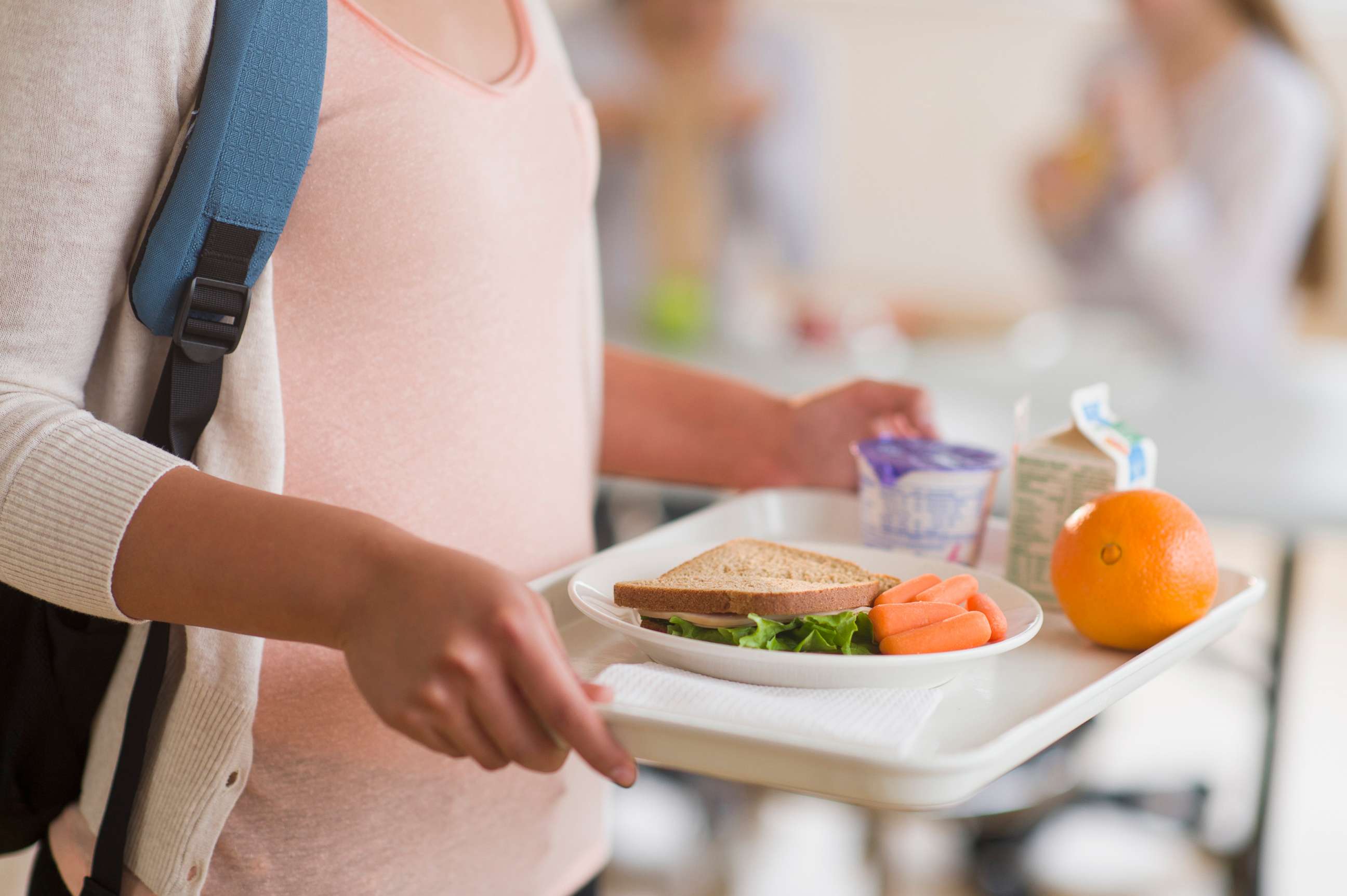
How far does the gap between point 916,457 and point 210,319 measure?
20.2 inches

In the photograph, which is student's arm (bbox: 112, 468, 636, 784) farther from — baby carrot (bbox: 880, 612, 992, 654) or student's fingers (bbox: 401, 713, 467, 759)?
baby carrot (bbox: 880, 612, 992, 654)

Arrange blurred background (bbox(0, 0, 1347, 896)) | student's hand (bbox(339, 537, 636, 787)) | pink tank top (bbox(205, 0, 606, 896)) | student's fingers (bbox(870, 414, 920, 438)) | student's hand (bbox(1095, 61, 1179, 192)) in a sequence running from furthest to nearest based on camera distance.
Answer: student's hand (bbox(1095, 61, 1179, 192))
blurred background (bbox(0, 0, 1347, 896))
student's fingers (bbox(870, 414, 920, 438))
pink tank top (bbox(205, 0, 606, 896))
student's hand (bbox(339, 537, 636, 787))

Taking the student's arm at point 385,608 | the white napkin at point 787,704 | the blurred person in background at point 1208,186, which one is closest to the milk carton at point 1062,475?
the white napkin at point 787,704

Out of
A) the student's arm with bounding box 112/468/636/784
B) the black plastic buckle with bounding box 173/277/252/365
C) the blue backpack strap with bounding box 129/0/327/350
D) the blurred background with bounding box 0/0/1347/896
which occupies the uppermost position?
the blue backpack strap with bounding box 129/0/327/350

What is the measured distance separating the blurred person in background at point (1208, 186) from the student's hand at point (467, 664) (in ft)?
7.83

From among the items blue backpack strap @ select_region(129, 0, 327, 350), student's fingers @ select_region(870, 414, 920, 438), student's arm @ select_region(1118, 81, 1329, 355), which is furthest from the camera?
student's arm @ select_region(1118, 81, 1329, 355)

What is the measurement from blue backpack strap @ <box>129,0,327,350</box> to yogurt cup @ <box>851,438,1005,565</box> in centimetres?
47

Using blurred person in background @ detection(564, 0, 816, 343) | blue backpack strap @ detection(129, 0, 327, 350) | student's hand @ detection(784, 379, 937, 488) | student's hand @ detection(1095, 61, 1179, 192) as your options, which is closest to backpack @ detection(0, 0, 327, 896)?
blue backpack strap @ detection(129, 0, 327, 350)

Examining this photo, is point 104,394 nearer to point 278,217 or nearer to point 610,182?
point 278,217

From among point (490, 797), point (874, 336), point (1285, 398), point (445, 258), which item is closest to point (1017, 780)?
point (1285, 398)

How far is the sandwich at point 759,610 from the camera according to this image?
650 mm

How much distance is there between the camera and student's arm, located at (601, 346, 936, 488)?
1.01 metres

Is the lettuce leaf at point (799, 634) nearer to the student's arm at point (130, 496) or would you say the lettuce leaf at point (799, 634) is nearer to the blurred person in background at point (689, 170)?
the student's arm at point (130, 496)

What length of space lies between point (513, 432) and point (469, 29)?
0.27 meters
